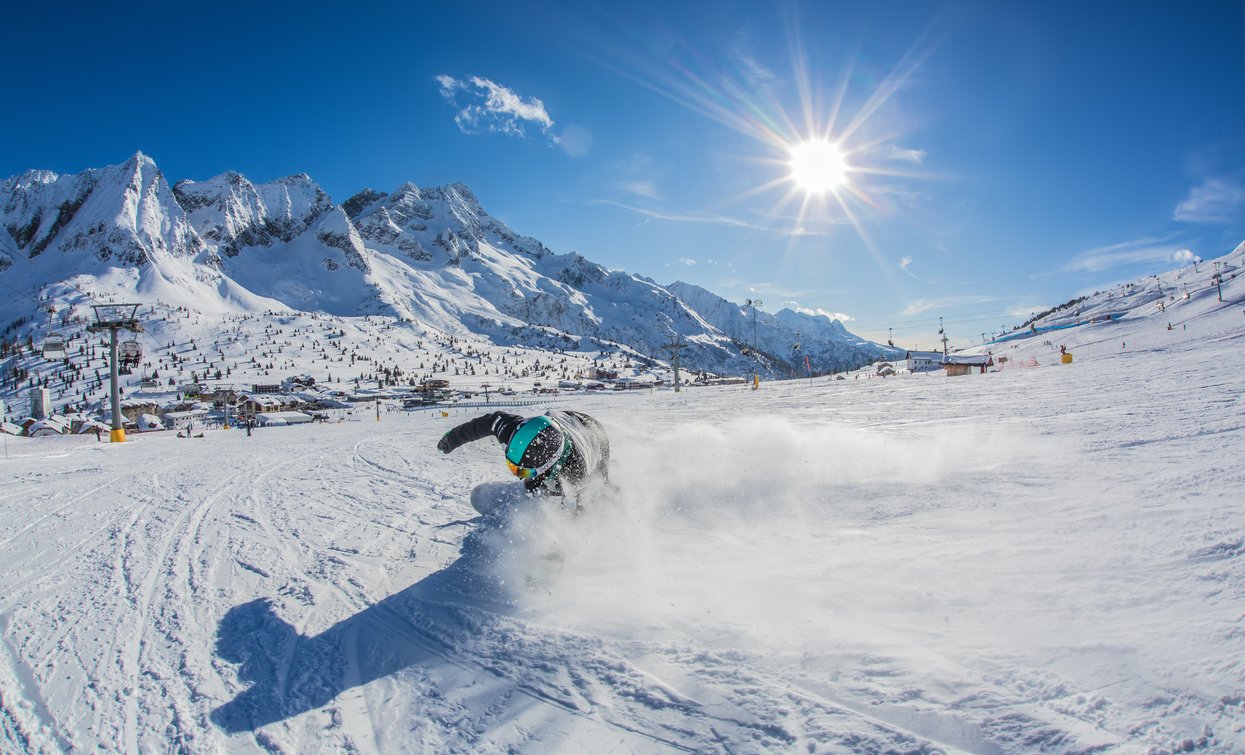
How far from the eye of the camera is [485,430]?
609 centimetres

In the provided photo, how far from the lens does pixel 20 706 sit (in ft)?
10.7

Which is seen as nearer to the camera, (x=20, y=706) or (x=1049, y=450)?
(x=20, y=706)

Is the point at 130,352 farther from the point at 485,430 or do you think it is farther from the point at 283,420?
the point at 485,430

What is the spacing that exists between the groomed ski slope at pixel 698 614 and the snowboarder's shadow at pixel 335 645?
0.08 ft

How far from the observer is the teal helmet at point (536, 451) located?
4.99 m

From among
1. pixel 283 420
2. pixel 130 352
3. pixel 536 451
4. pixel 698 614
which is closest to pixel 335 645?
pixel 536 451

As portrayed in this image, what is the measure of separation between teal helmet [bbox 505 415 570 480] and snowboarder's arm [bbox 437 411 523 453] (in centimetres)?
61

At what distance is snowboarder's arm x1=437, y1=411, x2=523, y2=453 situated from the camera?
226 inches

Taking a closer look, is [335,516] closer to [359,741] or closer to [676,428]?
[359,741]

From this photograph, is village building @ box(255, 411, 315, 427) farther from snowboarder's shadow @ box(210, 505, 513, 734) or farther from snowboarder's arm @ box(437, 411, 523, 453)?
snowboarder's shadow @ box(210, 505, 513, 734)

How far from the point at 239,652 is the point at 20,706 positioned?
108 centimetres

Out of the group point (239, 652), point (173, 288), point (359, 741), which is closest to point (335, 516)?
point (239, 652)

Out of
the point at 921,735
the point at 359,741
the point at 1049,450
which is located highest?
the point at 1049,450

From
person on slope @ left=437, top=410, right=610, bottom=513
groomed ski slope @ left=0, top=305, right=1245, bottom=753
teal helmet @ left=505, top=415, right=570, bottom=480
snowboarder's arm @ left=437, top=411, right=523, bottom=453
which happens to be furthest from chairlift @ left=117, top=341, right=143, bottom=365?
teal helmet @ left=505, top=415, right=570, bottom=480
